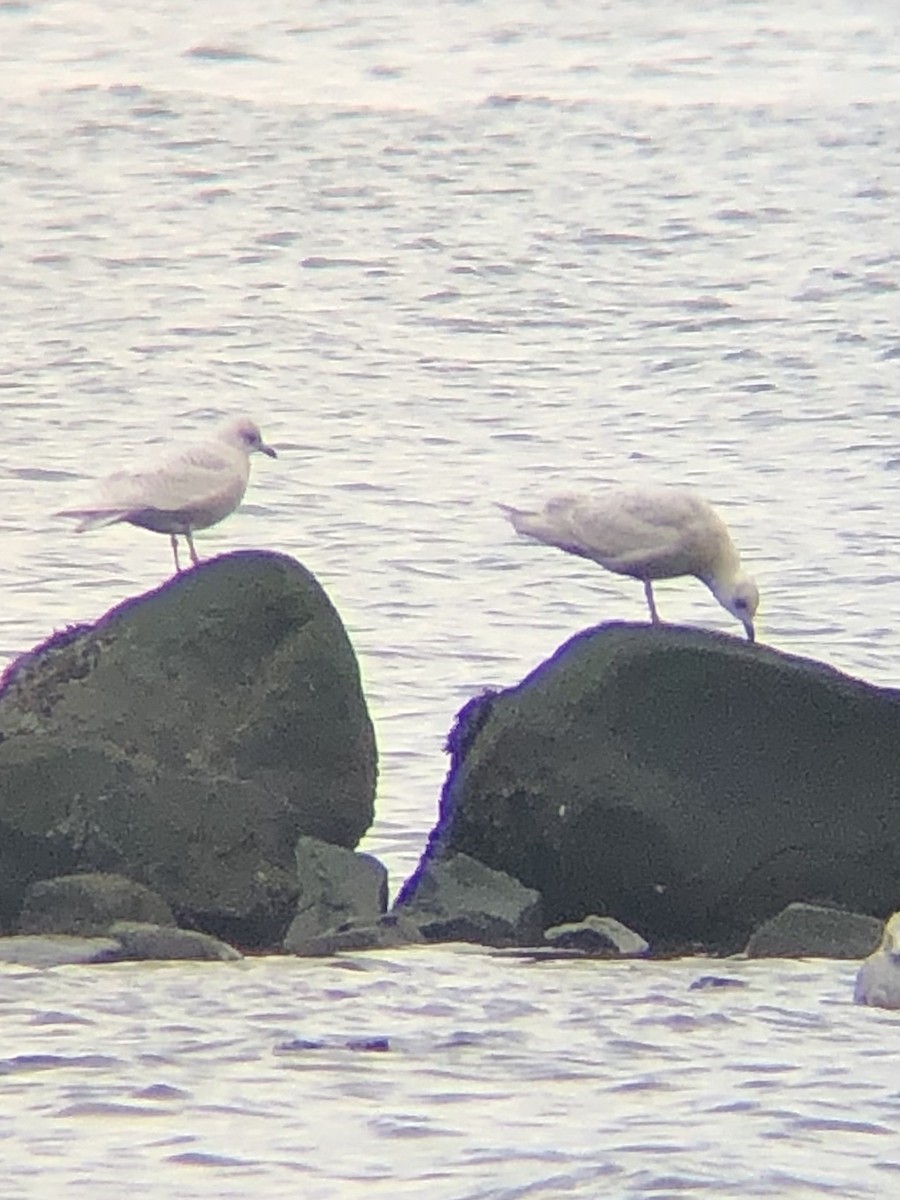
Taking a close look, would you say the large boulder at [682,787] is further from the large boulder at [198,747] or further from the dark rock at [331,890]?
the large boulder at [198,747]

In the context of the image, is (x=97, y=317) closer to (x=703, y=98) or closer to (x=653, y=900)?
(x=703, y=98)

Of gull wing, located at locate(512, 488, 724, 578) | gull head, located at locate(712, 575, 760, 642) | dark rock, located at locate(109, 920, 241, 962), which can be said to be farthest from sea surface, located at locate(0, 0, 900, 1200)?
gull head, located at locate(712, 575, 760, 642)

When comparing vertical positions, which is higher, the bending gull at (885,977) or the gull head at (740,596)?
the gull head at (740,596)

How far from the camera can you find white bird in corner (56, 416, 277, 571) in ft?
37.7

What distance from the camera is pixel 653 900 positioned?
9.77 metres

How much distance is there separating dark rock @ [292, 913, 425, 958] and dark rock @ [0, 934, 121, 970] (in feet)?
2.00

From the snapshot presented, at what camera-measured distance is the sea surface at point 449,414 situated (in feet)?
25.9

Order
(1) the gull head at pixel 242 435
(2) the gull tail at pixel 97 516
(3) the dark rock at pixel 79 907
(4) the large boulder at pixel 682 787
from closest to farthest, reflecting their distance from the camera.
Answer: (3) the dark rock at pixel 79 907
(4) the large boulder at pixel 682 787
(2) the gull tail at pixel 97 516
(1) the gull head at pixel 242 435

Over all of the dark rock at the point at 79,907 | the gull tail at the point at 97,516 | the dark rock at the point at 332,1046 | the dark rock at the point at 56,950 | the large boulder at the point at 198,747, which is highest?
the gull tail at the point at 97,516

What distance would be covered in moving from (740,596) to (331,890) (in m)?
2.19

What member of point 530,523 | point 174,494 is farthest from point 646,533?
point 174,494

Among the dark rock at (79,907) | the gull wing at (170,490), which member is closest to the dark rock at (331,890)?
the dark rock at (79,907)

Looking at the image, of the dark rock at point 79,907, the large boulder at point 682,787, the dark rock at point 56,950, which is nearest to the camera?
the dark rock at point 56,950

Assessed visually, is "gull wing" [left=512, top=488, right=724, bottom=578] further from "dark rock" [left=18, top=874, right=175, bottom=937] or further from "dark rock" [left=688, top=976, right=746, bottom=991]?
"dark rock" [left=18, top=874, right=175, bottom=937]
